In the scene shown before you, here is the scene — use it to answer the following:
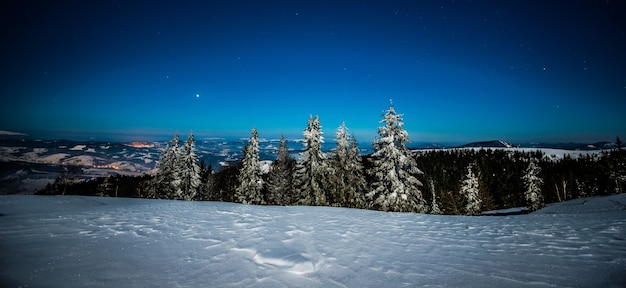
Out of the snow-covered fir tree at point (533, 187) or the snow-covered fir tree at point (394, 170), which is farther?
the snow-covered fir tree at point (533, 187)

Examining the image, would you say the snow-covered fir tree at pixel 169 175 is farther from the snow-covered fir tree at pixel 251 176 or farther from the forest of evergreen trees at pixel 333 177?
the snow-covered fir tree at pixel 251 176

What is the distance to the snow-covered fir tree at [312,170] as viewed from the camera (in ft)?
85.8

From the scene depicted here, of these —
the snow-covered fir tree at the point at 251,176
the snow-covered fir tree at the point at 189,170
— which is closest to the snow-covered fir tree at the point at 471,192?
the snow-covered fir tree at the point at 251,176

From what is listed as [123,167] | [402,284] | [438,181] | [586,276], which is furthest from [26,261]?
[123,167]

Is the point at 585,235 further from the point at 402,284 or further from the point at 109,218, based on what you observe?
the point at 109,218

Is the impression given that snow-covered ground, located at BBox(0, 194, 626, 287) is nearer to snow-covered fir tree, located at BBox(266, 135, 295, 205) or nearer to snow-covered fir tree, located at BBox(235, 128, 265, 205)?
snow-covered fir tree, located at BBox(235, 128, 265, 205)

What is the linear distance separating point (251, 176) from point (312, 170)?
9482mm

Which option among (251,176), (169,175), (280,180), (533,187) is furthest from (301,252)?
(533,187)

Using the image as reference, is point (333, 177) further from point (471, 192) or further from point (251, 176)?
point (471, 192)

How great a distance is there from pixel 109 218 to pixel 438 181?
114 meters

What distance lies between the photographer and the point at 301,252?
4922 millimetres

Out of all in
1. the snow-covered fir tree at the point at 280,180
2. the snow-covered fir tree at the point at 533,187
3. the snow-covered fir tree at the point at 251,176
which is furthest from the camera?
the snow-covered fir tree at the point at 533,187

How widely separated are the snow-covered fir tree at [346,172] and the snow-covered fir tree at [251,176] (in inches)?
393

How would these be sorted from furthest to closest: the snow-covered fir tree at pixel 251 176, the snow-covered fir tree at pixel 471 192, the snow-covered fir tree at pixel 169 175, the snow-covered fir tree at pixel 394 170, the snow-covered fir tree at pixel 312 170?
1. the snow-covered fir tree at pixel 471 192
2. the snow-covered fir tree at pixel 169 175
3. the snow-covered fir tree at pixel 251 176
4. the snow-covered fir tree at pixel 312 170
5. the snow-covered fir tree at pixel 394 170
